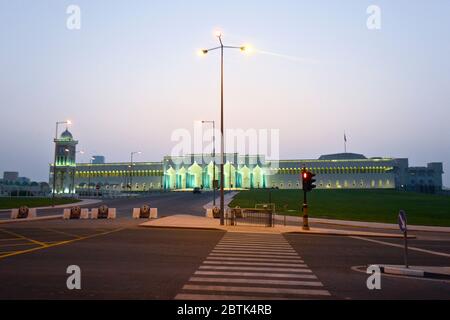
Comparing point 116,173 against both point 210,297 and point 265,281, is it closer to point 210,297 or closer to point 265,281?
point 265,281

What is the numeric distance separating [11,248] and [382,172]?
187 meters

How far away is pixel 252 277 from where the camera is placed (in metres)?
11.1

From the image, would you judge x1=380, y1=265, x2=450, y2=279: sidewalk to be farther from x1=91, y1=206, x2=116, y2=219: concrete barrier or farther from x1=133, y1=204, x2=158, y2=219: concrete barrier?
x1=91, y1=206, x2=116, y2=219: concrete barrier

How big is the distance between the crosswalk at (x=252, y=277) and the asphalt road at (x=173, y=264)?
0.11 feet

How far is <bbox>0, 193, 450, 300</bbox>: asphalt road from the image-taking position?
30.9ft

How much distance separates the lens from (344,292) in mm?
9594

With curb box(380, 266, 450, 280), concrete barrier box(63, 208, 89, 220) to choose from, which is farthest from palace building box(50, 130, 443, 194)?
curb box(380, 266, 450, 280)

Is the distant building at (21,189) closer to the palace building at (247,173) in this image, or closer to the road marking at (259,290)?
the palace building at (247,173)

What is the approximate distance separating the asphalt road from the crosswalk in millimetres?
33

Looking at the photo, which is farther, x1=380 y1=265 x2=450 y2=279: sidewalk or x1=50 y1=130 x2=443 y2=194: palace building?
x1=50 y1=130 x2=443 y2=194: palace building

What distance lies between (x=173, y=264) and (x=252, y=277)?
2.98 metres

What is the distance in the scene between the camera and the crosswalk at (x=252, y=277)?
9.16m
